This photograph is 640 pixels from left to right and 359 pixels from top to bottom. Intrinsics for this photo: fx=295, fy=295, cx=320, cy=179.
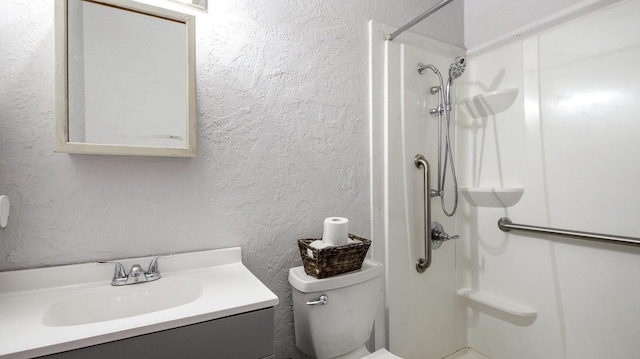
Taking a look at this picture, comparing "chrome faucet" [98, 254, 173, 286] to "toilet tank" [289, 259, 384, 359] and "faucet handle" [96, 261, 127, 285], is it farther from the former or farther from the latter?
"toilet tank" [289, 259, 384, 359]

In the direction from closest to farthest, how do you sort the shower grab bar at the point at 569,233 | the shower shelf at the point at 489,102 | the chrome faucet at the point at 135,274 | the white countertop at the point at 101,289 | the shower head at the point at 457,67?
1. the white countertop at the point at 101,289
2. the chrome faucet at the point at 135,274
3. the shower grab bar at the point at 569,233
4. the shower head at the point at 457,67
5. the shower shelf at the point at 489,102

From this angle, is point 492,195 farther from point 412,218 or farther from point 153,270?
point 153,270

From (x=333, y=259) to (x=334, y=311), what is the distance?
0.19 m

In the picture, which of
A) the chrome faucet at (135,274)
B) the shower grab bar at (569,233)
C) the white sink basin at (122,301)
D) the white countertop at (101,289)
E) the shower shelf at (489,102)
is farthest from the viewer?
the shower shelf at (489,102)

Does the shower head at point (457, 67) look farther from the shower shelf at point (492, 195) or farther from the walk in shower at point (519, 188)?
the shower shelf at point (492, 195)

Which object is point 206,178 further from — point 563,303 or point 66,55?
point 563,303

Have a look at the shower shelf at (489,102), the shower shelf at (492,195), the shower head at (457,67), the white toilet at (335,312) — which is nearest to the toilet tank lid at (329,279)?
the white toilet at (335,312)

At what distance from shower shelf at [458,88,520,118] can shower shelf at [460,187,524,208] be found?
0.45m

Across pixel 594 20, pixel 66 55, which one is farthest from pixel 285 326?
pixel 594 20

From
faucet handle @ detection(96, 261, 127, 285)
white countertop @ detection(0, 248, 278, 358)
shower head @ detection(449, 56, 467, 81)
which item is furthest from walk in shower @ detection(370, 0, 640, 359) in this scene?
faucet handle @ detection(96, 261, 127, 285)

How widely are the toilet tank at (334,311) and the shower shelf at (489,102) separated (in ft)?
3.75

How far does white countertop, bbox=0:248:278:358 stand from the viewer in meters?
0.62

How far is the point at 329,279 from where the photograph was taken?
106 cm

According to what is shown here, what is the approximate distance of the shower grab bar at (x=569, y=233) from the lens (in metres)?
1.16
